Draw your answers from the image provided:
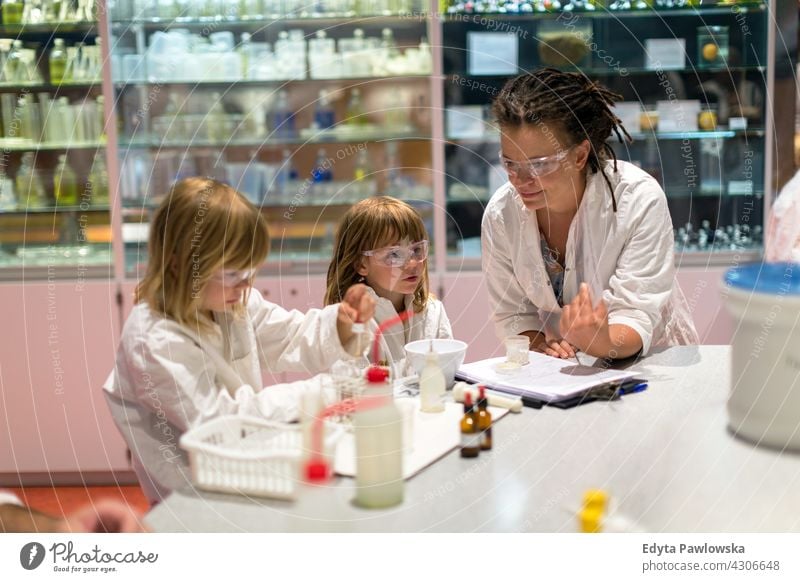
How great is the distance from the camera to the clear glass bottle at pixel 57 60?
2908mm

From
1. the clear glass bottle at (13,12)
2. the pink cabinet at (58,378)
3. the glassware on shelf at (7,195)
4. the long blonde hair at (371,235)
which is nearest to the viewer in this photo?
the long blonde hair at (371,235)

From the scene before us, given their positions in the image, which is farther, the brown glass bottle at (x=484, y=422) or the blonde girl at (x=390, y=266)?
the blonde girl at (x=390, y=266)

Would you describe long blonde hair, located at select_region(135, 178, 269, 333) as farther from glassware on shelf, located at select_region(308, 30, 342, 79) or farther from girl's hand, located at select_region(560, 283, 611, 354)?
glassware on shelf, located at select_region(308, 30, 342, 79)

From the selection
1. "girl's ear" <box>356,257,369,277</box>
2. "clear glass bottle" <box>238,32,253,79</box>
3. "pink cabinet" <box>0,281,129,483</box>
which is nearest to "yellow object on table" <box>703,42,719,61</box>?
"clear glass bottle" <box>238,32,253,79</box>

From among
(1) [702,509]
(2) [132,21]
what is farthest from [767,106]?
(2) [132,21]

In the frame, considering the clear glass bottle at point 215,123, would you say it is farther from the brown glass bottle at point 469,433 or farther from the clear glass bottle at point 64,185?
the brown glass bottle at point 469,433

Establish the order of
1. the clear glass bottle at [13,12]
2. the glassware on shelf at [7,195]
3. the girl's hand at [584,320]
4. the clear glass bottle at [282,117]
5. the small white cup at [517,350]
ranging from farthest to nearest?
the clear glass bottle at [282,117]
the glassware on shelf at [7,195]
the clear glass bottle at [13,12]
the small white cup at [517,350]
the girl's hand at [584,320]

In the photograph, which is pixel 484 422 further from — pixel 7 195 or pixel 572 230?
pixel 7 195

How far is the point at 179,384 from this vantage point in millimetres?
1272

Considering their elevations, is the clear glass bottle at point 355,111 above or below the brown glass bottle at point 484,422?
above

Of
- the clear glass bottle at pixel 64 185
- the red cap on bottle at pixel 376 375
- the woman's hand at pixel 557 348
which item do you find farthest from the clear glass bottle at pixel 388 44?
the red cap on bottle at pixel 376 375

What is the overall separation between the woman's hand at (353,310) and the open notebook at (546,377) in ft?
0.70
